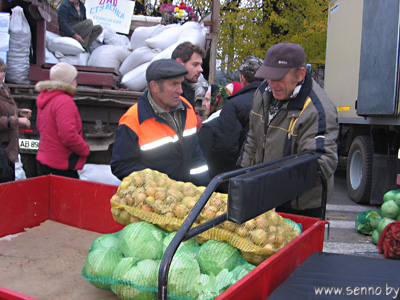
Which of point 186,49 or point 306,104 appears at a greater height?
point 186,49

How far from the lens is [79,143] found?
155 inches

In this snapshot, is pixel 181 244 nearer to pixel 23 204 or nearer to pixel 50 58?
pixel 23 204

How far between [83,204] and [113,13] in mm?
6409

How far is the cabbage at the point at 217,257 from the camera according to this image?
6.00ft

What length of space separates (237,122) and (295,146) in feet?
4.82

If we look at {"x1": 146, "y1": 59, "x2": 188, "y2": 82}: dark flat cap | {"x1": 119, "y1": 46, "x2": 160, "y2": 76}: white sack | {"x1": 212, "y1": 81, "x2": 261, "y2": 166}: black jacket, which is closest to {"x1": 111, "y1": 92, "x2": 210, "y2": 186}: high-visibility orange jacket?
{"x1": 146, "y1": 59, "x2": 188, "y2": 82}: dark flat cap

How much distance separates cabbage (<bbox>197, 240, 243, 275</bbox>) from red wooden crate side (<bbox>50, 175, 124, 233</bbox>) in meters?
1.05

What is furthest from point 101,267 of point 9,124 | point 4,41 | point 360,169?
point 360,169

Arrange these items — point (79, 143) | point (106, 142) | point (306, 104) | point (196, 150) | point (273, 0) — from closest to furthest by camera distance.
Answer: point (306, 104)
point (196, 150)
point (79, 143)
point (106, 142)
point (273, 0)

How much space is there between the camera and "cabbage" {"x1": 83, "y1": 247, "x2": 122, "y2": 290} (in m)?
1.85

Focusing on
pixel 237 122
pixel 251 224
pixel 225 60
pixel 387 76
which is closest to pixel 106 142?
pixel 237 122

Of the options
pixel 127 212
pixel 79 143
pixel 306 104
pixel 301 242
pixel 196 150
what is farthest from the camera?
pixel 79 143

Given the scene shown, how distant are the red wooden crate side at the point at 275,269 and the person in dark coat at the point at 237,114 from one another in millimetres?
1942

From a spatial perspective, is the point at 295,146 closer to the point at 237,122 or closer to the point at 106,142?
the point at 237,122
